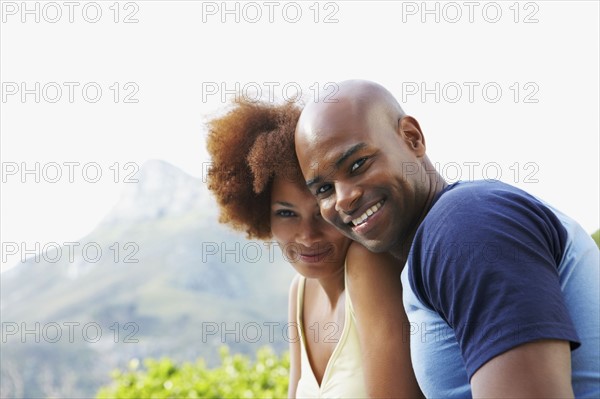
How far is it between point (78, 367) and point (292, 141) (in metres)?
14.3

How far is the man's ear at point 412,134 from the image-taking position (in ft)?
7.20

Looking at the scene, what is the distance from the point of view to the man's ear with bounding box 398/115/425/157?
7.20 ft

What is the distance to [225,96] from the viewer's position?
307 centimetres

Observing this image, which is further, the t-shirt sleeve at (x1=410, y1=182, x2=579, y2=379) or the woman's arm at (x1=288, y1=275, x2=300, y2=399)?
the woman's arm at (x1=288, y1=275, x2=300, y2=399)

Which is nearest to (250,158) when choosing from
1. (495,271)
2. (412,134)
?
(412,134)

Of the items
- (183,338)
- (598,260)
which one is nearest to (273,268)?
(183,338)

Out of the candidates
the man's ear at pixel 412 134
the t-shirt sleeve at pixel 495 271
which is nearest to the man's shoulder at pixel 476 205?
the t-shirt sleeve at pixel 495 271

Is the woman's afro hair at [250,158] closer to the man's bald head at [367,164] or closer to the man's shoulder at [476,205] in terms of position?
the man's bald head at [367,164]

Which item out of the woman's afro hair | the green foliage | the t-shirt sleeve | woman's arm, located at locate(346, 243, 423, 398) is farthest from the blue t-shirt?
the green foliage

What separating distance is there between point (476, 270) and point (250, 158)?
4.60 ft

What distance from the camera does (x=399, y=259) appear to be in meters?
2.31

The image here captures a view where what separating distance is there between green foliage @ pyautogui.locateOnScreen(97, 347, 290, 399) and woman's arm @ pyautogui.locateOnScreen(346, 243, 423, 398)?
220 centimetres

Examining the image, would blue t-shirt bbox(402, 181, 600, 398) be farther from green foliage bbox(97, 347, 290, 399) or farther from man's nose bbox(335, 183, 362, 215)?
green foliage bbox(97, 347, 290, 399)

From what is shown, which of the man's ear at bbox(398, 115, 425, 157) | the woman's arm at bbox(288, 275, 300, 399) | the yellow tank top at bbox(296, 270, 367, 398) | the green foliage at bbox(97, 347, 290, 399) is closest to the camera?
the man's ear at bbox(398, 115, 425, 157)
